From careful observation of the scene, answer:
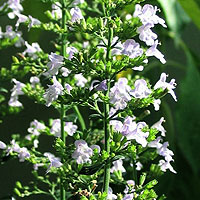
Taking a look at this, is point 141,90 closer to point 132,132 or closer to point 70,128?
point 132,132

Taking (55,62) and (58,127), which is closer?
(55,62)

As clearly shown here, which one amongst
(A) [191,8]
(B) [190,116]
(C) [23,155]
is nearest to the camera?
(C) [23,155]

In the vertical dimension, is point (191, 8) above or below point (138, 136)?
above

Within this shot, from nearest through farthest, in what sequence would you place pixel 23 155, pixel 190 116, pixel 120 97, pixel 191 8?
pixel 120 97 < pixel 23 155 < pixel 191 8 < pixel 190 116

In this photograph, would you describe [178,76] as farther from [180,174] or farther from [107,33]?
[107,33]

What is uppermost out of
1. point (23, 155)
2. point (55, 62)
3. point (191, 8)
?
point (191, 8)

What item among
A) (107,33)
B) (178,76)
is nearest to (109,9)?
(107,33)

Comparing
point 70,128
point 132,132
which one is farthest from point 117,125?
point 70,128

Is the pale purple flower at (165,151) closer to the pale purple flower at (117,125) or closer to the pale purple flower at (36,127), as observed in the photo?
the pale purple flower at (117,125)
